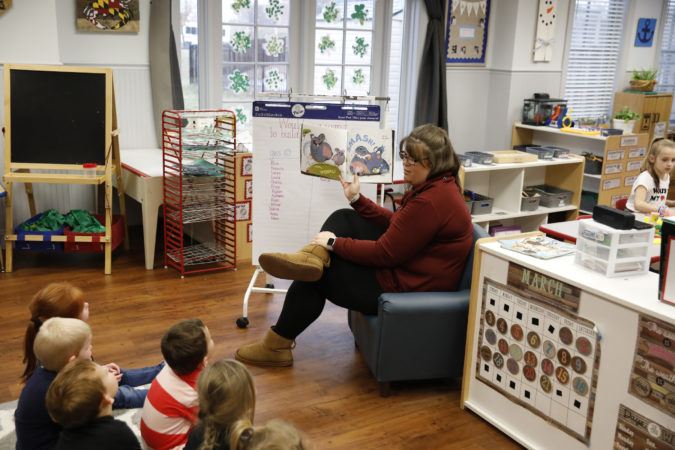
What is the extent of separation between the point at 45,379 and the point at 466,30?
195 inches

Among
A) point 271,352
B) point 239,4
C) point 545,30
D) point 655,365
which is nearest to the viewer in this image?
point 655,365

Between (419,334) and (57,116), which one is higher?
(57,116)

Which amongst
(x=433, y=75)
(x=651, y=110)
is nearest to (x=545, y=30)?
(x=433, y=75)

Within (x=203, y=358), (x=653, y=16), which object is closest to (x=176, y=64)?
(x=203, y=358)

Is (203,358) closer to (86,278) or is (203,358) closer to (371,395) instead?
(371,395)

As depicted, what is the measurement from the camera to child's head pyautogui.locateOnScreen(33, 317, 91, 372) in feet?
6.48

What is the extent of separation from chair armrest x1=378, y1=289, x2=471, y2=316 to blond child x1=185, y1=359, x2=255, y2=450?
1.14m

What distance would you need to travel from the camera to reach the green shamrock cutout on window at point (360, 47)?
18.7 feet

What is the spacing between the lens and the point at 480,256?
105 inches

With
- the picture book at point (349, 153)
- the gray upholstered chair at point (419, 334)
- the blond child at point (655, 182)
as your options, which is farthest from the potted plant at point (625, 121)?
the gray upholstered chair at point (419, 334)

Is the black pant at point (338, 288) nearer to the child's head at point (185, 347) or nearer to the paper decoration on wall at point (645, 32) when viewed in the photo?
the child's head at point (185, 347)

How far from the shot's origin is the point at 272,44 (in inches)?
211

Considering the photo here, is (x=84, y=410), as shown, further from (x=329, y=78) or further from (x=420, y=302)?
(x=329, y=78)

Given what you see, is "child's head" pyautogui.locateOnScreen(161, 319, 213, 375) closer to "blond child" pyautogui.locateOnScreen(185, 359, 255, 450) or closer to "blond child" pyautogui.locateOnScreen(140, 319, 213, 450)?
"blond child" pyautogui.locateOnScreen(140, 319, 213, 450)
